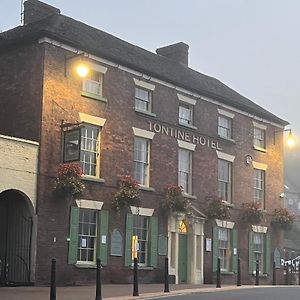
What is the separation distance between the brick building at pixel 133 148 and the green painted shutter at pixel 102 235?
55 millimetres

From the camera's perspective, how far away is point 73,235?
22.5 metres

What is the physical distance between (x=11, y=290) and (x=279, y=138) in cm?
1881

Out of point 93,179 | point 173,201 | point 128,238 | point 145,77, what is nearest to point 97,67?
point 145,77

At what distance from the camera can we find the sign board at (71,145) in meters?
21.9

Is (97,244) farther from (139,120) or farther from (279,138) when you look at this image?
(279,138)

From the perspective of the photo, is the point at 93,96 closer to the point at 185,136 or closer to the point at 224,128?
the point at 185,136

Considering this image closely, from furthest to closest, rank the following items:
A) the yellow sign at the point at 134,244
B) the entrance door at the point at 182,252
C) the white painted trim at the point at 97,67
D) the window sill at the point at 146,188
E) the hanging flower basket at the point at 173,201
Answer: the entrance door at the point at 182,252 < the hanging flower basket at the point at 173,201 < the window sill at the point at 146,188 < the yellow sign at the point at 134,244 < the white painted trim at the point at 97,67

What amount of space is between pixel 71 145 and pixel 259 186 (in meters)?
13.1

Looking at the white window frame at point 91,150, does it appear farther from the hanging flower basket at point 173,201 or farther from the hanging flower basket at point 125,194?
the hanging flower basket at point 173,201

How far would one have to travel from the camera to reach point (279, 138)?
3394 cm

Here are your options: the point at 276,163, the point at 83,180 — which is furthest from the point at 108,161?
the point at 276,163

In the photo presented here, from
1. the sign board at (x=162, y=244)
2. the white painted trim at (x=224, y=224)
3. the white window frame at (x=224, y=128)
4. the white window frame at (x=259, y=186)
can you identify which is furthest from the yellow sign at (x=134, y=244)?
the white window frame at (x=259, y=186)

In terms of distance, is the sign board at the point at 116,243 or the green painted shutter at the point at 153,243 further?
the green painted shutter at the point at 153,243

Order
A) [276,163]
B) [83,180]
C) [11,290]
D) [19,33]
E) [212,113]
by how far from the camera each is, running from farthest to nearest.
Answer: [276,163]
[212,113]
[19,33]
[83,180]
[11,290]
